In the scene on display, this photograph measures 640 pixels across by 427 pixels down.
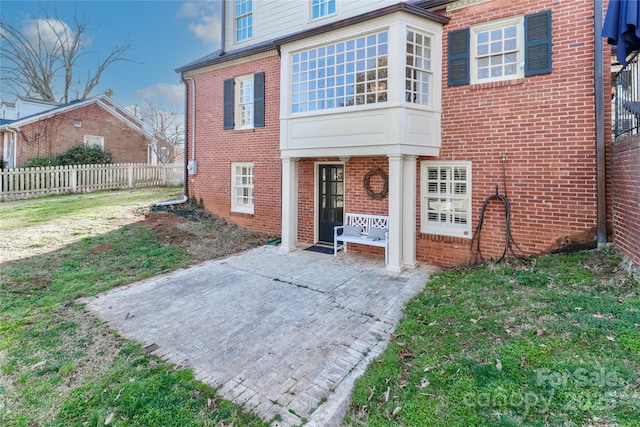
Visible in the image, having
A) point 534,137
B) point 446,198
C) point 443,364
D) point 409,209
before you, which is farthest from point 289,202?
point 443,364

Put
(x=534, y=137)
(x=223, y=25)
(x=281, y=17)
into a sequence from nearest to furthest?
(x=534, y=137) < (x=281, y=17) < (x=223, y=25)

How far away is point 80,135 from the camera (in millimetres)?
20406

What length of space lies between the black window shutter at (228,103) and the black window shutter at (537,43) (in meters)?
8.00

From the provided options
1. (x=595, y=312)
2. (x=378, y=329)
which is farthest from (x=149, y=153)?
(x=595, y=312)

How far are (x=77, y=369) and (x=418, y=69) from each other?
733 cm

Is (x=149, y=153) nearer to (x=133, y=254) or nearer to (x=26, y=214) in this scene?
(x=26, y=214)

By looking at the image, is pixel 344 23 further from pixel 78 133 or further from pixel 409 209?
pixel 78 133

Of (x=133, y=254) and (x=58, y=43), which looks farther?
(x=58, y=43)

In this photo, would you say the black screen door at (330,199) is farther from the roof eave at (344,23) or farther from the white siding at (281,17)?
the white siding at (281,17)

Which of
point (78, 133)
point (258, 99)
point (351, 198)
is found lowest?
point (351, 198)

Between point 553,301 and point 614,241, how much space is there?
2439 mm

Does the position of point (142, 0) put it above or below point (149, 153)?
above

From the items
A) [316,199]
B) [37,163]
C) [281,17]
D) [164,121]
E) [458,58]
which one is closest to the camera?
[458,58]

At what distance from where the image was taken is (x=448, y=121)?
7.33 m
